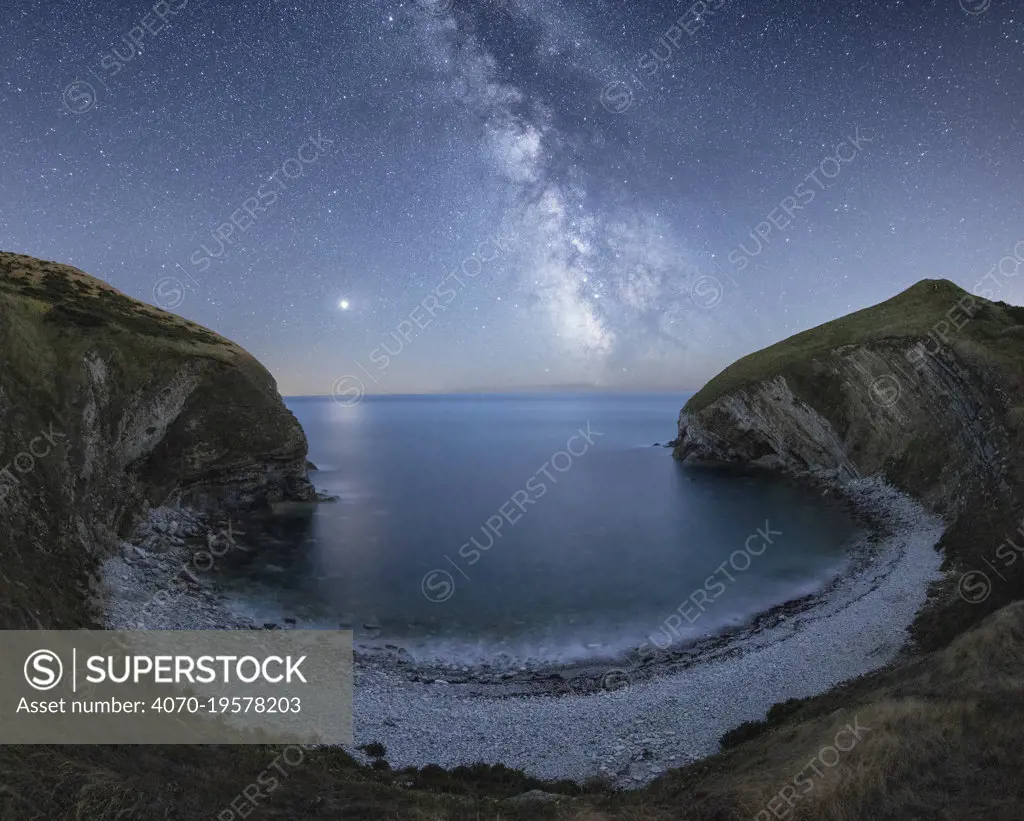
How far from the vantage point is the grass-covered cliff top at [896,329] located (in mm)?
52000

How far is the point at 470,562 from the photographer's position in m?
40.8

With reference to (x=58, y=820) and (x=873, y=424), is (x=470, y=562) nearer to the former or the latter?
(x=58, y=820)

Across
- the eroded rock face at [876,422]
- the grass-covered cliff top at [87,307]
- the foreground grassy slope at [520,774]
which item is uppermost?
the grass-covered cliff top at [87,307]

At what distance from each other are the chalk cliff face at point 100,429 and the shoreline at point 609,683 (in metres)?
3.80

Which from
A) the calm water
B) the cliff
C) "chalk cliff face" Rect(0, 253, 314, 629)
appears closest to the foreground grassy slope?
"chalk cliff face" Rect(0, 253, 314, 629)

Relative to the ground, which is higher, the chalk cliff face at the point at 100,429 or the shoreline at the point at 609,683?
the chalk cliff face at the point at 100,429

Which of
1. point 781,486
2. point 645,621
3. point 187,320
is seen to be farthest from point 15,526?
point 781,486

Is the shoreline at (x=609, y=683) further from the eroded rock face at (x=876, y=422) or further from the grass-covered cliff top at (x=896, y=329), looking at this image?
the grass-covered cliff top at (x=896, y=329)

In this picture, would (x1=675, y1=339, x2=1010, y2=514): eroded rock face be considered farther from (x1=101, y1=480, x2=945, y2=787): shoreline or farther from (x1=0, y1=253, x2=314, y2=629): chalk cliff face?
(x1=0, y1=253, x2=314, y2=629): chalk cliff face

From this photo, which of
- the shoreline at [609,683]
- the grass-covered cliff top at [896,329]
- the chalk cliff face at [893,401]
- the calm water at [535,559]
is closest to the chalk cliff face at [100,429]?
the shoreline at [609,683]

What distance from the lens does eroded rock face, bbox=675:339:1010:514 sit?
42219 millimetres

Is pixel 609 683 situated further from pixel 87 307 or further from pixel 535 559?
pixel 87 307

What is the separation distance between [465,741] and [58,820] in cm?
1276

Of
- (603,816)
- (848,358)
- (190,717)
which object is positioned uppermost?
(848,358)
